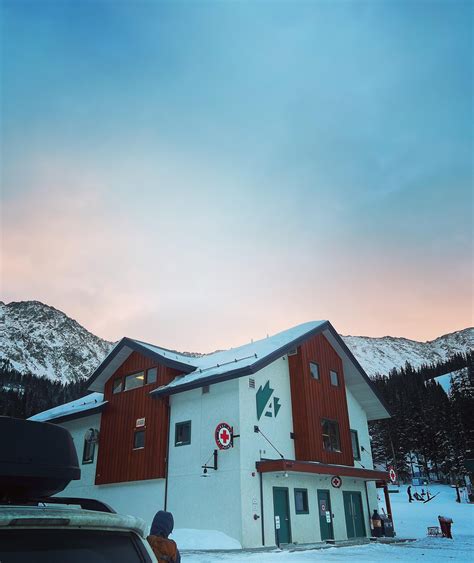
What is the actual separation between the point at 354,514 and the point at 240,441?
10.0m

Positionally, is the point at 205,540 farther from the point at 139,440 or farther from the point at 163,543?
the point at 163,543

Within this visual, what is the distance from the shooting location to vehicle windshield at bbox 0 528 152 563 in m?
2.25

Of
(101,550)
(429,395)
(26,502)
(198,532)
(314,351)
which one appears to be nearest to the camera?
(101,550)

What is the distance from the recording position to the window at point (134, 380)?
26666 millimetres

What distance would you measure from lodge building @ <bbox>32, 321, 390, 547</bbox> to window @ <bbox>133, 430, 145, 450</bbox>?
0.23 ft

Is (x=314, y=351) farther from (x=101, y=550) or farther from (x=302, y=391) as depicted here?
(x=101, y=550)

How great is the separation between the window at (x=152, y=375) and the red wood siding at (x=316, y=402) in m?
7.43

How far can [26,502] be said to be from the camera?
314cm

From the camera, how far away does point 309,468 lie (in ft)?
67.7

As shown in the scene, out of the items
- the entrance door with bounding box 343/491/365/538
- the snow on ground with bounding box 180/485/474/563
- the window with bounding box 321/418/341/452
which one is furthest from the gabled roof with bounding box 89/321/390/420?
the entrance door with bounding box 343/491/365/538

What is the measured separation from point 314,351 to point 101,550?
2386cm

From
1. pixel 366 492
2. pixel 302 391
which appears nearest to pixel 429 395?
pixel 366 492

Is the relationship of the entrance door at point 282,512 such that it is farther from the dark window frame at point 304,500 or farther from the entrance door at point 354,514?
the entrance door at point 354,514

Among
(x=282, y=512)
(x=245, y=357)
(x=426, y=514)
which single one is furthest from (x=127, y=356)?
(x=426, y=514)
